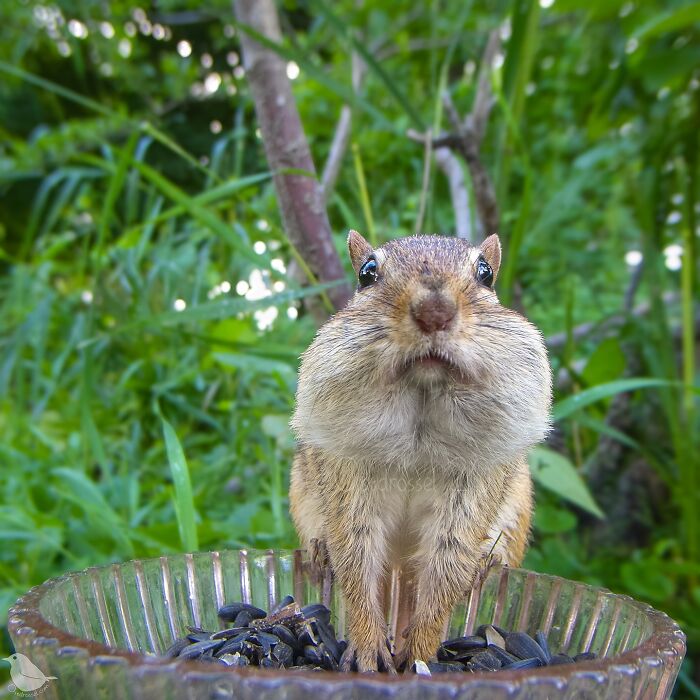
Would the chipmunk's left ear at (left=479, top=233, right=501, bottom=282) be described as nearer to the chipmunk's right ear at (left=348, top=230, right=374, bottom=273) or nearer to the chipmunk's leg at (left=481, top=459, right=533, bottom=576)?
the chipmunk's right ear at (left=348, top=230, right=374, bottom=273)

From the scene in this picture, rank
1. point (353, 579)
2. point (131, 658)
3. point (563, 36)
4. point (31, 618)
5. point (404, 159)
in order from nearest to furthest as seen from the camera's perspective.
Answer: point (131, 658) < point (31, 618) < point (353, 579) < point (404, 159) < point (563, 36)

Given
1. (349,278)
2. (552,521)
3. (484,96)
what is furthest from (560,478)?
(484,96)

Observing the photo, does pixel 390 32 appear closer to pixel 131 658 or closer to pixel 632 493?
pixel 632 493

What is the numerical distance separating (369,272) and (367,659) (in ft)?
1.73

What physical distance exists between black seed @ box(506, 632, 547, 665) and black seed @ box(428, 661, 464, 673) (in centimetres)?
8

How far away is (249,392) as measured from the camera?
8.27 feet

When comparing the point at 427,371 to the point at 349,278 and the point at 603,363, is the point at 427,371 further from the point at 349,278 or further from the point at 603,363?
the point at 603,363

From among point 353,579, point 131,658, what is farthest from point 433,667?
point 131,658

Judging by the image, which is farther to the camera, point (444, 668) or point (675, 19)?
point (675, 19)

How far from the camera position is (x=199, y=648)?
1.00 meters

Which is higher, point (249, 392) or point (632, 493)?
point (249, 392)

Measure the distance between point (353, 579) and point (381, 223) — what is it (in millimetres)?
2098

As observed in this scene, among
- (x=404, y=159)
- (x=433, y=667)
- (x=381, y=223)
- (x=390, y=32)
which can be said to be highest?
(x=390, y=32)

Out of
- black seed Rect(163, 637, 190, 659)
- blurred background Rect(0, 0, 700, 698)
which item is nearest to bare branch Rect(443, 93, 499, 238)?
blurred background Rect(0, 0, 700, 698)
